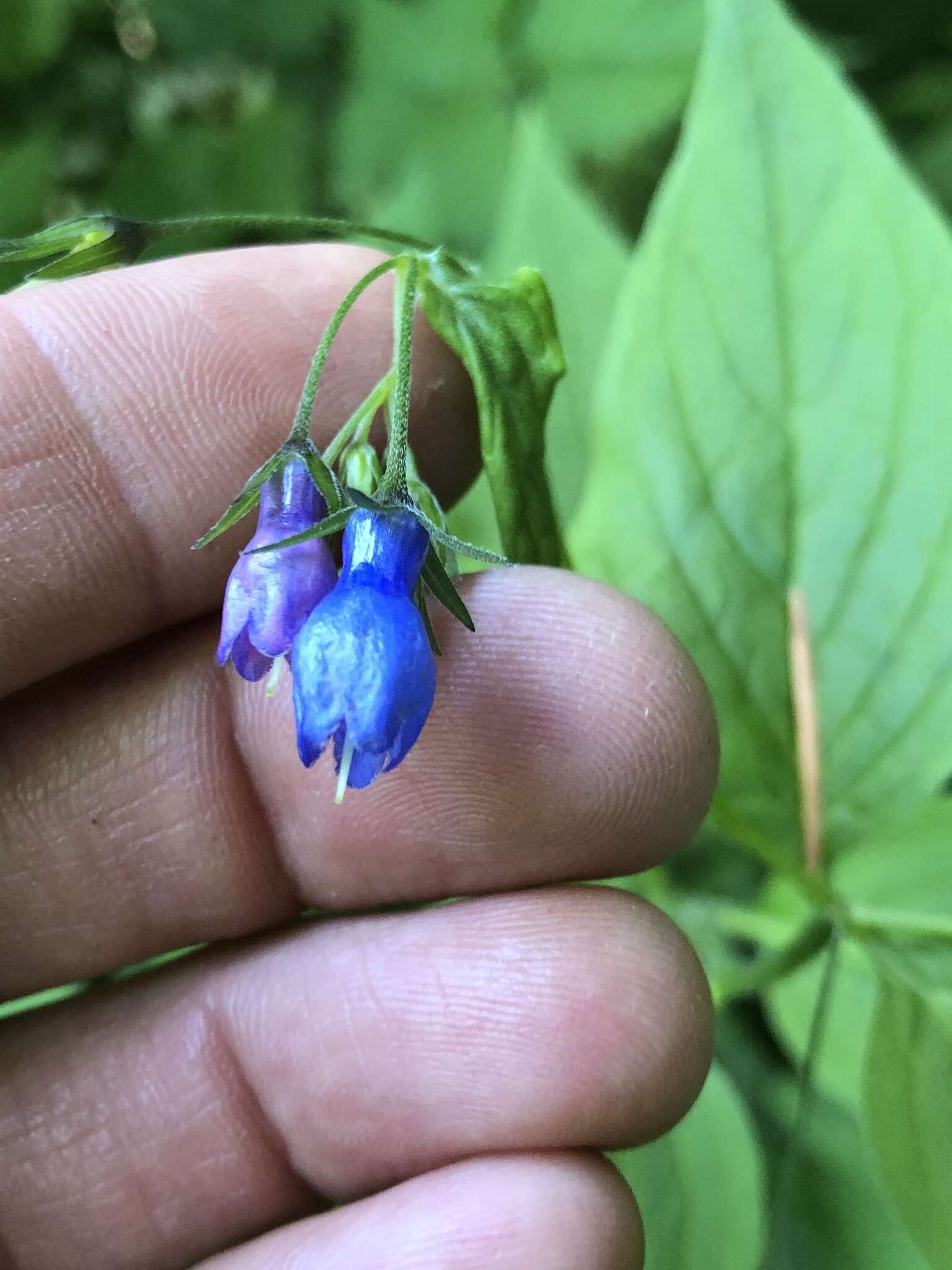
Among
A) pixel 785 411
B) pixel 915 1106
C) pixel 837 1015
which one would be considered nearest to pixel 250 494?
pixel 785 411

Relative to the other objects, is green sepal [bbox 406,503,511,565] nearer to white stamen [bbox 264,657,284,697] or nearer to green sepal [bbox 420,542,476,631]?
green sepal [bbox 420,542,476,631]

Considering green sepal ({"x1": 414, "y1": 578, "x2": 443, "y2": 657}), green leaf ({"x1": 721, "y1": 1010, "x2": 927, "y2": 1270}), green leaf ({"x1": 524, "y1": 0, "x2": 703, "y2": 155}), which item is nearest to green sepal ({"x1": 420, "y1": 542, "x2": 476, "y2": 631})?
green sepal ({"x1": 414, "y1": 578, "x2": 443, "y2": 657})

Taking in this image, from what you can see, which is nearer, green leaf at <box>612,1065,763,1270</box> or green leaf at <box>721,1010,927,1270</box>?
green leaf at <box>612,1065,763,1270</box>

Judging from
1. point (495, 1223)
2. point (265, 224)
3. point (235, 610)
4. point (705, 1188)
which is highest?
point (265, 224)

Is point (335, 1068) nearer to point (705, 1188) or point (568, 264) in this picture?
point (705, 1188)

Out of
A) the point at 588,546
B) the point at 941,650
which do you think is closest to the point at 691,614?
the point at 588,546

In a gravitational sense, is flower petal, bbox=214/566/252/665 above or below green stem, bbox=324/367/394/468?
below

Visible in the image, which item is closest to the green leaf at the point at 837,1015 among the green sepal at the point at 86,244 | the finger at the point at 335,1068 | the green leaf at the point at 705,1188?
the green leaf at the point at 705,1188
